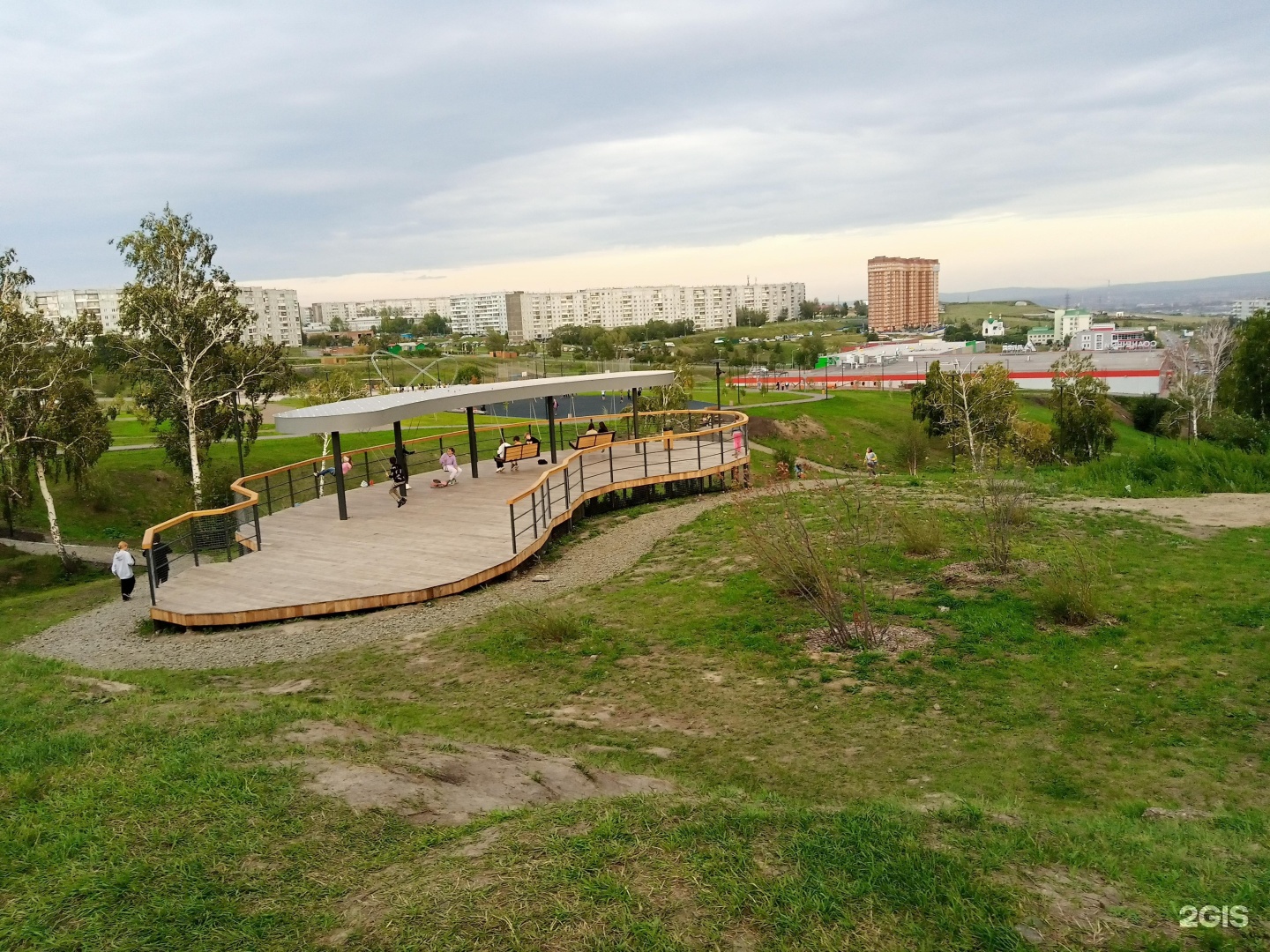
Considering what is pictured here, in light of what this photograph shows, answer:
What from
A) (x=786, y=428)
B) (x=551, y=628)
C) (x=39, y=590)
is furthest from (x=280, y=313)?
(x=551, y=628)

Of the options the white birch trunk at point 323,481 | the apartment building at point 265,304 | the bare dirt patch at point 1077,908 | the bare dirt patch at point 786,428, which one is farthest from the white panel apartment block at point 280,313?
the bare dirt patch at point 1077,908

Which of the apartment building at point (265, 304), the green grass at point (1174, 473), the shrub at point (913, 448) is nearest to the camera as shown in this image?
the green grass at point (1174, 473)

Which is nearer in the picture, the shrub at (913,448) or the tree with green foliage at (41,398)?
the tree with green foliage at (41,398)

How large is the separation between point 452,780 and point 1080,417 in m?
44.6

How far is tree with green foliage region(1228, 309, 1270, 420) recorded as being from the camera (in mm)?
34844

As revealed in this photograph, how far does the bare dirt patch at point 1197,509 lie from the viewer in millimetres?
12984

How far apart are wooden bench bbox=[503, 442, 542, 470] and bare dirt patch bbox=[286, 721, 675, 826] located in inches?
558

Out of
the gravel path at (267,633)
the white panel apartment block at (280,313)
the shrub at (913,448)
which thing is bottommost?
the shrub at (913,448)

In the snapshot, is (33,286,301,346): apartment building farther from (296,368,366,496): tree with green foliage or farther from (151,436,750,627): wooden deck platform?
(151,436,750,627): wooden deck platform

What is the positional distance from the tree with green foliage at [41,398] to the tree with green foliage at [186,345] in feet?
5.80

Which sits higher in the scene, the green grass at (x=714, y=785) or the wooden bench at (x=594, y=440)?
the wooden bench at (x=594, y=440)

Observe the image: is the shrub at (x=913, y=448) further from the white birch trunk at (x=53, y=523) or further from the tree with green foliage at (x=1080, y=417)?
the white birch trunk at (x=53, y=523)

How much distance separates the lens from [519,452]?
68.7ft

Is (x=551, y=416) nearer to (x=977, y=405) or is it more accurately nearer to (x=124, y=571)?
(x=124, y=571)
